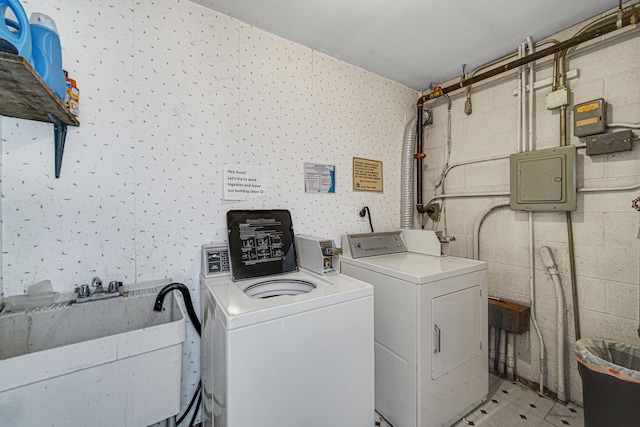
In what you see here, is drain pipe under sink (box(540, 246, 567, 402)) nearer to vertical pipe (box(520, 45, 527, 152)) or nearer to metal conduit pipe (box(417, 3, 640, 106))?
vertical pipe (box(520, 45, 527, 152))

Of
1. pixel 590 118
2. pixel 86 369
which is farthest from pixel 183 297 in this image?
pixel 590 118

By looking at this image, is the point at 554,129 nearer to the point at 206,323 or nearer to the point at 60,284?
the point at 206,323

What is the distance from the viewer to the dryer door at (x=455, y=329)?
4.81 ft

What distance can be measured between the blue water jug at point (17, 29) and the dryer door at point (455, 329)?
1.90m

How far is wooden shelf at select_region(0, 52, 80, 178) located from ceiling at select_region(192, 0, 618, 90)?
102 cm

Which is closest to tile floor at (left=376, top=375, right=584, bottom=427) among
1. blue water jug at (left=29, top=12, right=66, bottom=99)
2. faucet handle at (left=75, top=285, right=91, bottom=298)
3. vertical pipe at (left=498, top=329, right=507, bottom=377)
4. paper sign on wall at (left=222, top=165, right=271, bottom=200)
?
vertical pipe at (left=498, top=329, right=507, bottom=377)

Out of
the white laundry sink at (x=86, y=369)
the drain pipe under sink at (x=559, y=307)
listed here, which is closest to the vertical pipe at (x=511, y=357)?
the drain pipe under sink at (x=559, y=307)

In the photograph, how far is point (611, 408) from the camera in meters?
1.28

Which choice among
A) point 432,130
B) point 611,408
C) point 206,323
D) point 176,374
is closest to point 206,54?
point 206,323

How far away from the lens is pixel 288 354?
102 cm

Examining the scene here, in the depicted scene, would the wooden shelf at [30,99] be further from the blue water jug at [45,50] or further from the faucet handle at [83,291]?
the faucet handle at [83,291]

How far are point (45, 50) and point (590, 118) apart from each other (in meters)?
2.71

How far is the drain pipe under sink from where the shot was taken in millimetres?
1732

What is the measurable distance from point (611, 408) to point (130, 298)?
243cm
